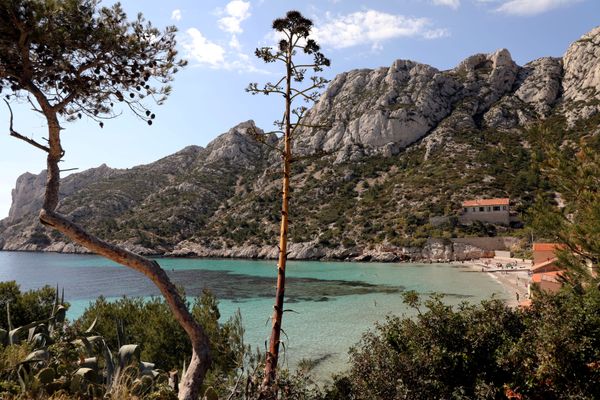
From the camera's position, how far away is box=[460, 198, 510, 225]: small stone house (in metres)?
75.1

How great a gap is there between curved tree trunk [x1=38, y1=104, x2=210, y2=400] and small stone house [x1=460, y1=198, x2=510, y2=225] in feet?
257

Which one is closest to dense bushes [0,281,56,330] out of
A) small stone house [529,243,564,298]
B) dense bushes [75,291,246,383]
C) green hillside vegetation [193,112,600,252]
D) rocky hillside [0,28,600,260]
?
dense bushes [75,291,246,383]

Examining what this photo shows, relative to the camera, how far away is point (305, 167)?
378 ft

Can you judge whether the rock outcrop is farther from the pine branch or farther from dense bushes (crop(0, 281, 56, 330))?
the pine branch

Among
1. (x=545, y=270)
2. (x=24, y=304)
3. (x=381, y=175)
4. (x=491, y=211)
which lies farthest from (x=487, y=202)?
(x=24, y=304)

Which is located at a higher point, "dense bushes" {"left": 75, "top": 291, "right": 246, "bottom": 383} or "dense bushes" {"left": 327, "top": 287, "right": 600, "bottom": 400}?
"dense bushes" {"left": 327, "top": 287, "right": 600, "bottom": 400}

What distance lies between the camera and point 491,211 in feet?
247

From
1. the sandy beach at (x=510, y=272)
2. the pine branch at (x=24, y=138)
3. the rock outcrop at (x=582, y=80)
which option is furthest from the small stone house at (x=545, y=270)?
the rock outcrop at (x=582, y=80)

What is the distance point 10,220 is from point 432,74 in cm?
16858

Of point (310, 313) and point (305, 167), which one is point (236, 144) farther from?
point (310, 313)

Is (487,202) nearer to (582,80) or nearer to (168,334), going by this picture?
(582,80)

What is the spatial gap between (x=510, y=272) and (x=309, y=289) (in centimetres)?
2718

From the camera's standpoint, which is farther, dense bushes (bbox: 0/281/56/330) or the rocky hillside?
the rocky hillside

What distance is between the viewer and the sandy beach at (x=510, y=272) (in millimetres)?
38581
